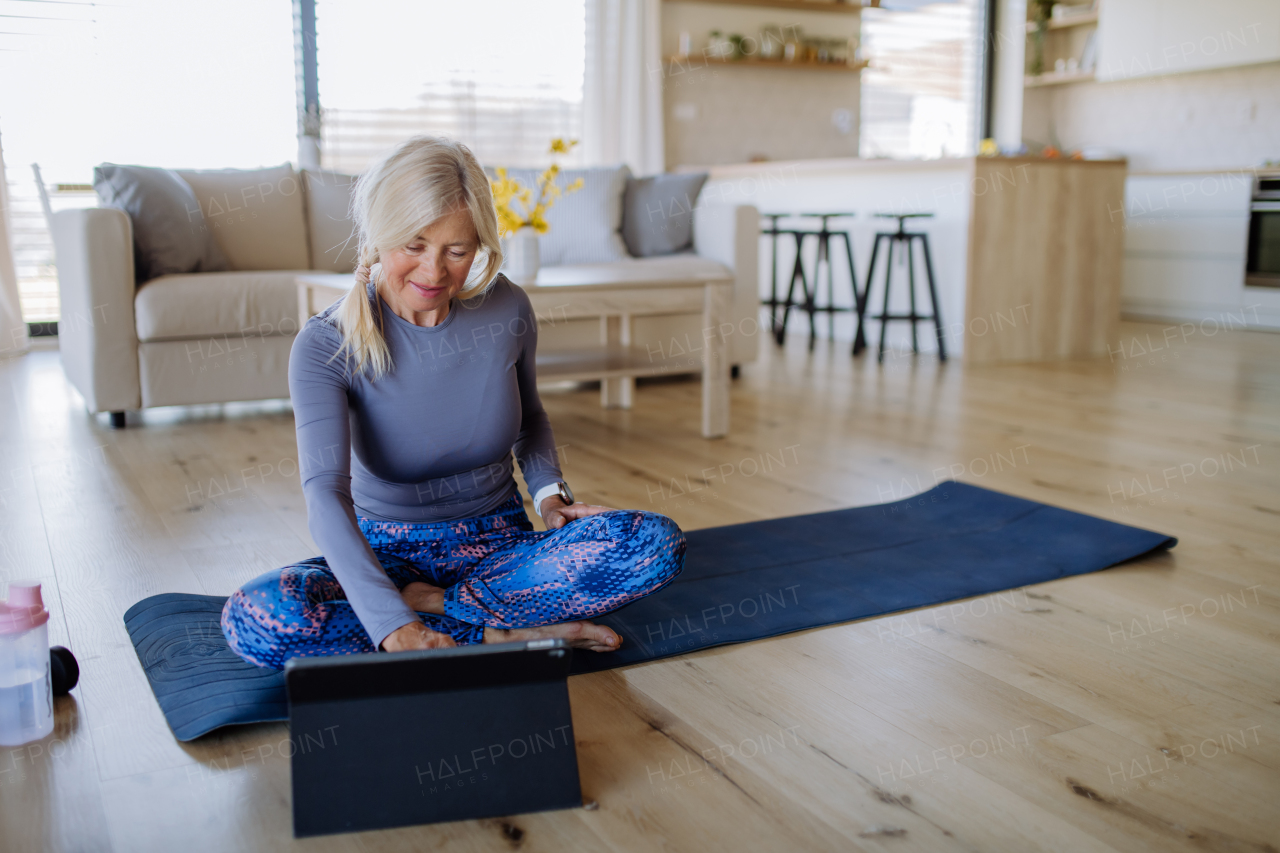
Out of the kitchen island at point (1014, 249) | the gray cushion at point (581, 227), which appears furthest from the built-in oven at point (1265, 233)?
the gray cushion at point (581, 227)

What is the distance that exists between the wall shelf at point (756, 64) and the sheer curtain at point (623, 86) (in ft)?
0.68

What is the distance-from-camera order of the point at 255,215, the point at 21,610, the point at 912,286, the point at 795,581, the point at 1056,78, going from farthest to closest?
the point at 1056,78
the point at 912,286
the point at 255,215
the point at 795,581
the point at 21,610

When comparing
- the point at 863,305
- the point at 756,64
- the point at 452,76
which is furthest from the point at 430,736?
the point at 756,64

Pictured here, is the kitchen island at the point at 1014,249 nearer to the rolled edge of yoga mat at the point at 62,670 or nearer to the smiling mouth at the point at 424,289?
the smiling mouth at the point at 424,289

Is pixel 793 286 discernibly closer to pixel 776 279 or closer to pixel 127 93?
pixel 776 279

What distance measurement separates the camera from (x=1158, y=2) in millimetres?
6520

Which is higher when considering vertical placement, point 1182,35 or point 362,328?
point 1182,35

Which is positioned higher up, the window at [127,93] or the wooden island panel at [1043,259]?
the window at [127,93]

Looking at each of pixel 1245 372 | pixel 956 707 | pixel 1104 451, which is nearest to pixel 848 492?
pixel 1104 451

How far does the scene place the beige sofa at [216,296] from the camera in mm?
3484

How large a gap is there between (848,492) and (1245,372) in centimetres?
276

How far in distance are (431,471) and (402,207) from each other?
1.34 feet

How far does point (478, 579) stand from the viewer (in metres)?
1.59

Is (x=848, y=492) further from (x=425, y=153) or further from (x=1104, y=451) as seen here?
(x=425, y=153)
